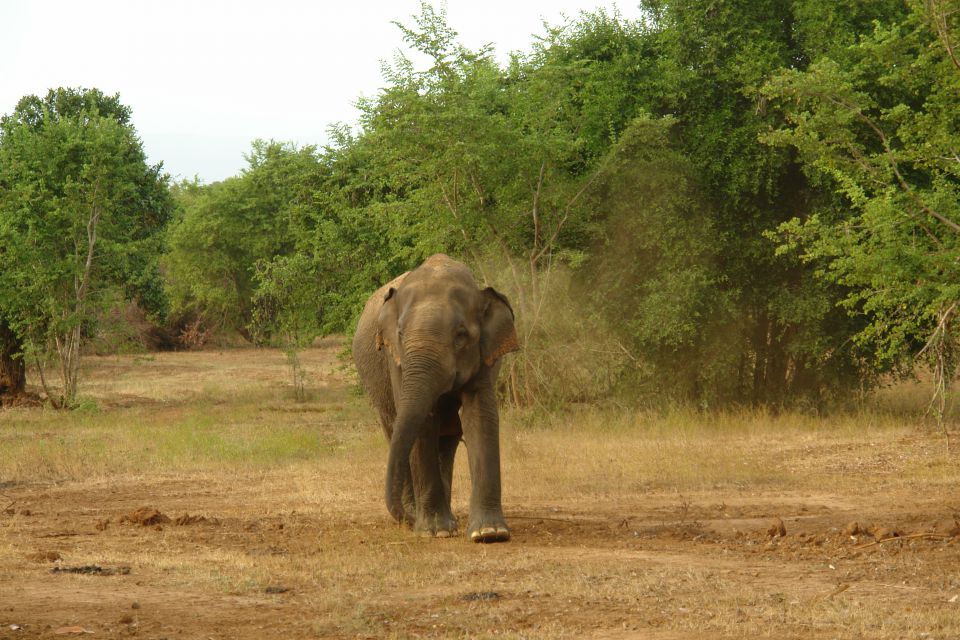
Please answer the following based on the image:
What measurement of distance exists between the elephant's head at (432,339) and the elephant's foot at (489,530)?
31.9 inches

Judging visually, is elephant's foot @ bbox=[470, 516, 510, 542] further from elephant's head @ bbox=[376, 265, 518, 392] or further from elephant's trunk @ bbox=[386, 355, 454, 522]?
elephant's head @ bbox=[376, 265, 518, 392]

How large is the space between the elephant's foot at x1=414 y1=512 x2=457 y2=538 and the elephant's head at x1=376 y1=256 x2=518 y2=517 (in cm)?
31

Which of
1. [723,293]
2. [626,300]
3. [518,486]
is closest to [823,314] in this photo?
[723,293]

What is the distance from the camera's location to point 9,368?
29.2 m

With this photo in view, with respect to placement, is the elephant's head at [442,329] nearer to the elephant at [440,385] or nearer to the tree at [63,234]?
the elephant at [440,385]

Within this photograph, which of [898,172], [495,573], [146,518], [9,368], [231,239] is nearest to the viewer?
[495,573]

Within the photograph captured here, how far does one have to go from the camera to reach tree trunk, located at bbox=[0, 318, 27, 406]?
28797 millimetres

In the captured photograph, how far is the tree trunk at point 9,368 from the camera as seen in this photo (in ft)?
94.5

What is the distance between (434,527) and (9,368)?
69.0 ft

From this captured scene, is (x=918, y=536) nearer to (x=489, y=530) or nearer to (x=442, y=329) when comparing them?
(x=489, y=530)

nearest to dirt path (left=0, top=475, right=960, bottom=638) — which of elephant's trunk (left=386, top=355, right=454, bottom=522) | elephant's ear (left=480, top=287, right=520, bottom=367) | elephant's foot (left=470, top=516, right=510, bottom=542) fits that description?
elephant's foot (left=470, top=516, right=510, bottom=542)

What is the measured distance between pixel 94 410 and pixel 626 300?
1240 centimetres

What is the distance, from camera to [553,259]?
69.6 feet

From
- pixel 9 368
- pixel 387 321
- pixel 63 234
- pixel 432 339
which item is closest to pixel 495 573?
pixel 432 339
